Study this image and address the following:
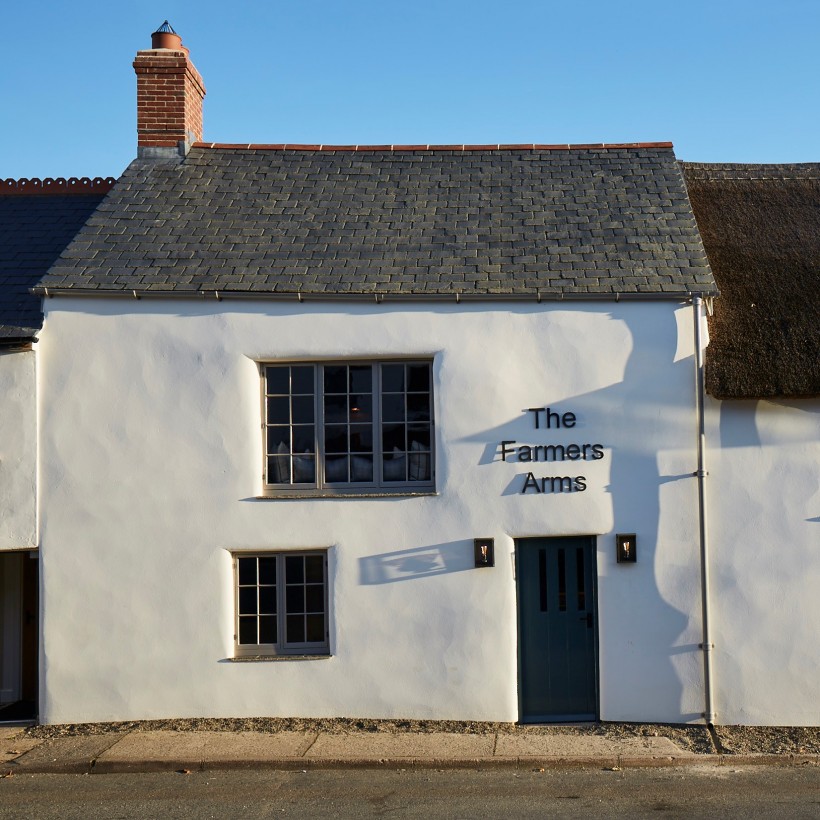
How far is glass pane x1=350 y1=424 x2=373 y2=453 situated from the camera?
10.9 meters

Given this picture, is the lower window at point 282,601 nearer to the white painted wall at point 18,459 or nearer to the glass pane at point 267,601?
the glass pane at point 267,601

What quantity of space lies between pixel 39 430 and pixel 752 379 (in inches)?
304

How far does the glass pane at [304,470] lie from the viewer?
428 inches


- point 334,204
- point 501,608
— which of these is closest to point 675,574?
point 501,608

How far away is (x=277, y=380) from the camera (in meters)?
10.9

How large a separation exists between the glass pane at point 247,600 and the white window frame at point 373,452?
1074 millimetres

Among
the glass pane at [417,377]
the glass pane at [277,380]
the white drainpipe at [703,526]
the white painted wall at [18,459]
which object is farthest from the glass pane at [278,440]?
the white drainpipe at [703,526]

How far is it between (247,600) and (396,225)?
15.7ft

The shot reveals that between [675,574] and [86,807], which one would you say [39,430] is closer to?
[86,807]

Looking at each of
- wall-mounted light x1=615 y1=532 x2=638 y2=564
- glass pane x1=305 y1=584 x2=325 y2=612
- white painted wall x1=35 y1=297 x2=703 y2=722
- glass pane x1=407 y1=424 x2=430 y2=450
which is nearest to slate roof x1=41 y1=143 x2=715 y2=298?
white painted wall x1=35 y1=297 x2=703 y2=722

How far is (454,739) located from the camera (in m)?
9.84

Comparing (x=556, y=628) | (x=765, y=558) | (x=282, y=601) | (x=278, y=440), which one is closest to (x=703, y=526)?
(x=765, y=558)

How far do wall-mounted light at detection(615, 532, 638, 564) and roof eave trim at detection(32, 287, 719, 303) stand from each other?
261 cm

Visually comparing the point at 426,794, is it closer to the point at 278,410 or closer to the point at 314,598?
the point at 314,598
